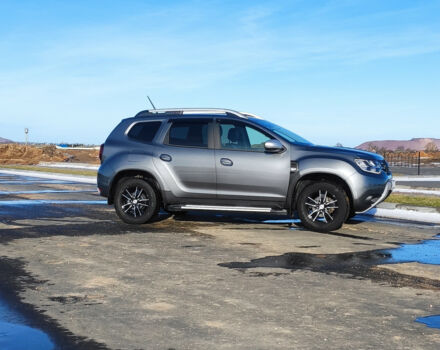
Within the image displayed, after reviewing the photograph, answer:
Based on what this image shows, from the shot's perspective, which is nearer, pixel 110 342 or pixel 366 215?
pixel 110 342

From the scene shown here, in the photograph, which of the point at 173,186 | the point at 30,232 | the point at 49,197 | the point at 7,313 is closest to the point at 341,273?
the point at 7,313

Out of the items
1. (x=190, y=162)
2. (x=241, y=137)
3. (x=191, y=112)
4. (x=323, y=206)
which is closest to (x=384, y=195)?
(x=323, y=206)

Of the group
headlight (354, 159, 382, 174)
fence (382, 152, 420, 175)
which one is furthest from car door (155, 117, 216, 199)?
fence (382, 152, 420, 175)

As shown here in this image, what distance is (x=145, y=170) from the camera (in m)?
10.3

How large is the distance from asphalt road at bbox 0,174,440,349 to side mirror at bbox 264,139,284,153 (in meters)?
1.39

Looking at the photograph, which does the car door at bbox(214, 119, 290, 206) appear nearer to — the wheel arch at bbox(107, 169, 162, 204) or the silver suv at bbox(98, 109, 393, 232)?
the silver suv at bbox(98, 109, 393, 232)

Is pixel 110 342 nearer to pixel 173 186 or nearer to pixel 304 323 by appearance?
pixel 304 323

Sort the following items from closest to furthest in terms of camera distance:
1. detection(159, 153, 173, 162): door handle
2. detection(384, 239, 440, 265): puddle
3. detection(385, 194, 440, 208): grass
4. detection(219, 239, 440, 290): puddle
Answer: detection(219, 239, 440, 290): puddle < detection(384, 239, 440, 265): puddle < detection(159, 153, 173, 162): door handle < detection(385, 194, 440, 208): grass

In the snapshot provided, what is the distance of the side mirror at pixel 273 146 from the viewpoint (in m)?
9.62

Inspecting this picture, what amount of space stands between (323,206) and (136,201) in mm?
3299

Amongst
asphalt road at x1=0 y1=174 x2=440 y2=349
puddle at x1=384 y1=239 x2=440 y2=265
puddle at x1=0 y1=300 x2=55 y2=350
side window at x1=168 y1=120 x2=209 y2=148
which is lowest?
puddle at x1=384 y1=239 x2=440 y2=265

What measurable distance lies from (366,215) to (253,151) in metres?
3.92

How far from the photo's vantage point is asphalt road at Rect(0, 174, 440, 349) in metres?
4.29

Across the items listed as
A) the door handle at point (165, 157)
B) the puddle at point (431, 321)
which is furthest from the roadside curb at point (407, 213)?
the puddle at point (431, 321)
